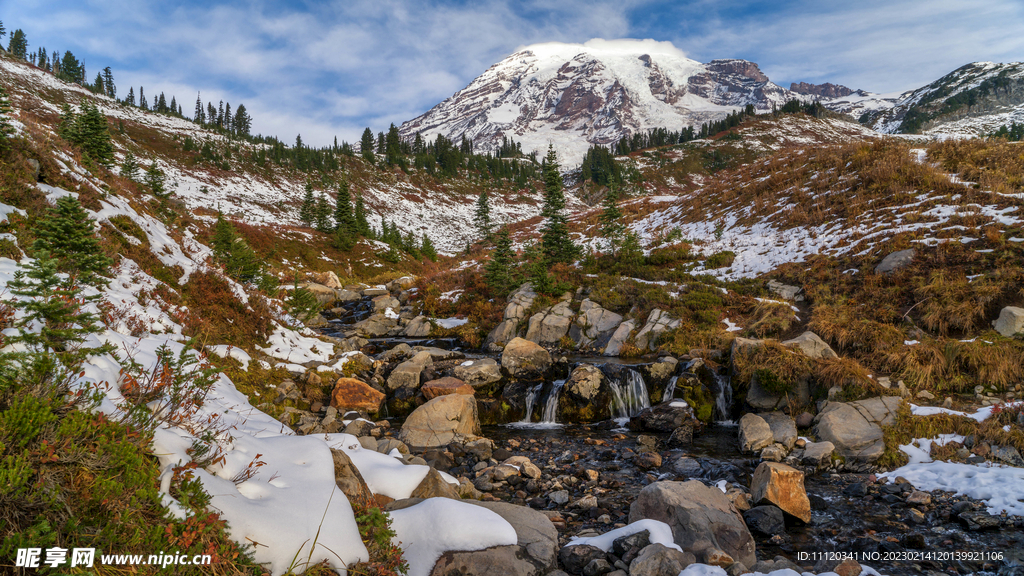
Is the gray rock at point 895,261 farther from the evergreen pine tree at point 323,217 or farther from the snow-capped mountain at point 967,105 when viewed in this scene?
the snow-capped mountain at point 967,105

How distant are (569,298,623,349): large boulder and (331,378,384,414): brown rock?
380 inches

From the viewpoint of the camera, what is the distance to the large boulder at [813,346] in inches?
463

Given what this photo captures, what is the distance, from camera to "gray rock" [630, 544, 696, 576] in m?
5.05

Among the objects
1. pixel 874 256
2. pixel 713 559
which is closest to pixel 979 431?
pixel 713 559

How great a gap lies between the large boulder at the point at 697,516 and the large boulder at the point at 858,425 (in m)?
4.27

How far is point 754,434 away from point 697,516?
5152 millimetres

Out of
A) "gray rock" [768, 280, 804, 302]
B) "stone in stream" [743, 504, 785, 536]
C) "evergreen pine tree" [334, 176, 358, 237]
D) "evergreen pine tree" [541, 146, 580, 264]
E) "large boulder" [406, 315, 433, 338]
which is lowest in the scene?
"stone in stream" [743, 504, 785, 536]

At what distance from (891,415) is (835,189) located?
18.7 meters

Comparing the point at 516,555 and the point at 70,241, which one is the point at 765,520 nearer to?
the point at 516,555

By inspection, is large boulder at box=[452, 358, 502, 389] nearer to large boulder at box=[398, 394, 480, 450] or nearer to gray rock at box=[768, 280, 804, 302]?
large boulder at box=[398, 394, 480, 450]

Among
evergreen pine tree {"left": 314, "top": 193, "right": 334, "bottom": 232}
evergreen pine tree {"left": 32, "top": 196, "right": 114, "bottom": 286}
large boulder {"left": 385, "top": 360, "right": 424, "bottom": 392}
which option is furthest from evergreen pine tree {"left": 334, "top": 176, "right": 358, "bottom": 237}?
evergreen pine tree {"left": 32, "top": 196, "right": 114, "bottom": 286}

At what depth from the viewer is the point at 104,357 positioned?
4980 millimetres

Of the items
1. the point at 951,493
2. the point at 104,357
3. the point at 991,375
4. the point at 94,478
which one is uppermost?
the point at 104,357

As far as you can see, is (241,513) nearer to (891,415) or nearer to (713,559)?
(713,559)
